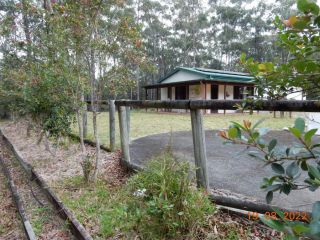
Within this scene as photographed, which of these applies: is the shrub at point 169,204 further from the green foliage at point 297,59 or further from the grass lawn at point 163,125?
the grass lawn at point 163,125

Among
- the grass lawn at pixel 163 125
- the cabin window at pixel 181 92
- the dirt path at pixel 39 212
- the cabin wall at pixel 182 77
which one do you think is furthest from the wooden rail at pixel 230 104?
the cabin window at pixel 181 92

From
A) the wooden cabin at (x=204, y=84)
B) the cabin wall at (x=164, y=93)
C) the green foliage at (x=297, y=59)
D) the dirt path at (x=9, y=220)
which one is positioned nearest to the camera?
the green foliage at (x=297, y=59)

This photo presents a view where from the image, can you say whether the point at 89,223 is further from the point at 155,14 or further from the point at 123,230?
the point at 155,14

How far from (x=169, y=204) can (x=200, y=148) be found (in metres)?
0.71

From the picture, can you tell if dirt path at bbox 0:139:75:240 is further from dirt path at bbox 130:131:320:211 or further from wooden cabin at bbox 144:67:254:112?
wooden cabin at bbox 144:67:254:112

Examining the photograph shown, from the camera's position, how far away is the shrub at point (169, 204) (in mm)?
2240

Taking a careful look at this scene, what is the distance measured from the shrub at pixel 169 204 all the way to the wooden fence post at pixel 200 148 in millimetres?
136

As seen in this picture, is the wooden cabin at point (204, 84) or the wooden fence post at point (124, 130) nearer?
the wooden fence post at point (124, 130)

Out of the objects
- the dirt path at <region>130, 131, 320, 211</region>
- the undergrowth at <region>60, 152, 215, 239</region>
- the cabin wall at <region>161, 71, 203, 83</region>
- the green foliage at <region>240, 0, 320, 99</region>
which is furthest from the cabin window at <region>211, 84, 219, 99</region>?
the green foliage at <region>240, 0, 320, 99</region>

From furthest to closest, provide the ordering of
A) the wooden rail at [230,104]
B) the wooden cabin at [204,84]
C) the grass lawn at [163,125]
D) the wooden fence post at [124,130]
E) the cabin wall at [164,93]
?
the cabin wall at [164,93], the wooden cabin at [204,84], the grass lawn at [163,125], the wooden fence post at [124,130], the wooden rail at [230,104]

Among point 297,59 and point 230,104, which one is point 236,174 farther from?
point 297,59

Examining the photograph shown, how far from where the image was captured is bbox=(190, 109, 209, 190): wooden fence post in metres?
2.68

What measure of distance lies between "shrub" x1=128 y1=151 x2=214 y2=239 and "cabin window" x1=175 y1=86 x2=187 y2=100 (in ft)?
58.4

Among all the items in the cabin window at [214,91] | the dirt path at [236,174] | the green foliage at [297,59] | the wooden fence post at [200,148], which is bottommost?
the dirt path at [236,174]
